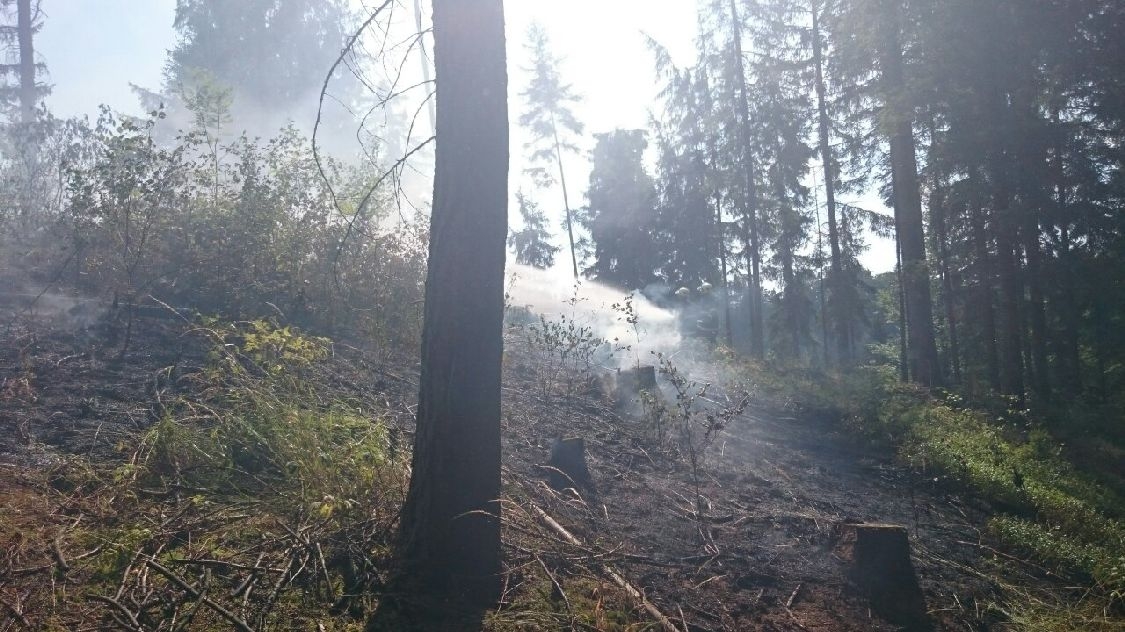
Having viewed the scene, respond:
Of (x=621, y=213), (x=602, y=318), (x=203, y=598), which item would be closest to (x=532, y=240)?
(x=621, y=213)

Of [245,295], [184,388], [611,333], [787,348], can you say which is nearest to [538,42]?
[787,348]

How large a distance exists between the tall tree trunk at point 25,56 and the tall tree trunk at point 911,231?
75.5 ft

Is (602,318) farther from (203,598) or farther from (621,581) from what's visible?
(203,598)

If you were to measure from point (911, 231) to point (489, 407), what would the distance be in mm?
15465

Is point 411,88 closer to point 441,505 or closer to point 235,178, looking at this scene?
point 441,505

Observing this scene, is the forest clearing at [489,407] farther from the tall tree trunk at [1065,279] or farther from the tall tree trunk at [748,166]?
the tall tree trunk at [748,166]

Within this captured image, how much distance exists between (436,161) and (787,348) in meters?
26.1

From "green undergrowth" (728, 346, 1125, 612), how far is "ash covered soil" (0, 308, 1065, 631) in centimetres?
33

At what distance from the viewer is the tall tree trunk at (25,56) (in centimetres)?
2380

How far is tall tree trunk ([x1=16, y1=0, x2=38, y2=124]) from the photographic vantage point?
23.8m

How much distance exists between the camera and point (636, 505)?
228 inches

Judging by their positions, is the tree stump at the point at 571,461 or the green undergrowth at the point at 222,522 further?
the tree stump at the point at 571,461

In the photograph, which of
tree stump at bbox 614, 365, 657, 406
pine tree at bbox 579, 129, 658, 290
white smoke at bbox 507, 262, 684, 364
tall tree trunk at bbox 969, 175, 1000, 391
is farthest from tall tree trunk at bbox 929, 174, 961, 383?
tree stump at bbox 614, 365, 657, 406

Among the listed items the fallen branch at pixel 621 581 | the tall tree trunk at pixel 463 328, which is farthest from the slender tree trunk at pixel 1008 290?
the tall tree trunk at pixel 463 328
